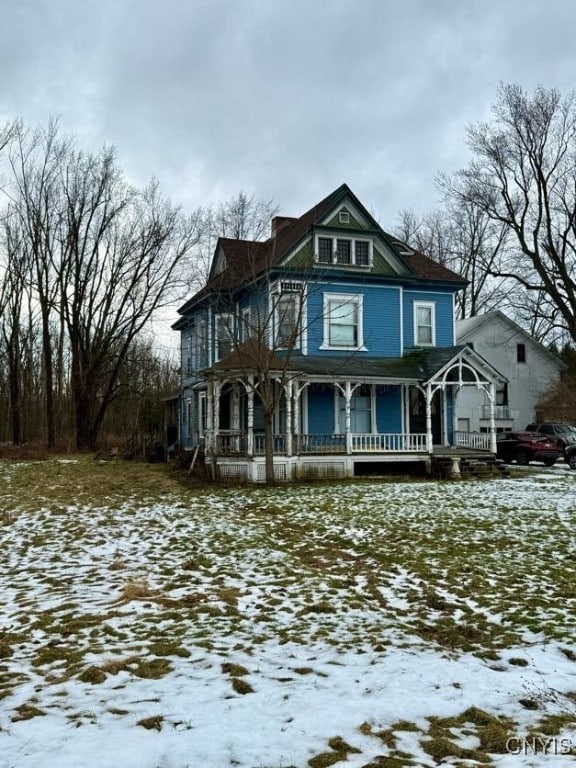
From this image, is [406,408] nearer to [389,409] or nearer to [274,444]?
[389,409]

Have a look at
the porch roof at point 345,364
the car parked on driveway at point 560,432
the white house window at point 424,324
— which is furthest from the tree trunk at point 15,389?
the car parked on driveway at point 560,432

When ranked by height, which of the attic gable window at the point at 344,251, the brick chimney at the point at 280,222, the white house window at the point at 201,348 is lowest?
the white house window at the point at 201,348

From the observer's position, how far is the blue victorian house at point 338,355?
1955 cm

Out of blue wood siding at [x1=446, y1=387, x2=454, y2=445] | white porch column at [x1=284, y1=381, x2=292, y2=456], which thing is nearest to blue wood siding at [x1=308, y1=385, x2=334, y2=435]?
white porch column at [x1=284, y1=381, x2=292, y2=456]

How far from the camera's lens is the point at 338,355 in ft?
73.0

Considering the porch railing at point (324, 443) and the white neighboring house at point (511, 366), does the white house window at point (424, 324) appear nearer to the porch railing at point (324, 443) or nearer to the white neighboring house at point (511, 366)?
the porch railing at point (324, 443)

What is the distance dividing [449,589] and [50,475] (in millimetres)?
15810

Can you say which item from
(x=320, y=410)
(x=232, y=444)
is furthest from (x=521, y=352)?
(x=232, y=444)

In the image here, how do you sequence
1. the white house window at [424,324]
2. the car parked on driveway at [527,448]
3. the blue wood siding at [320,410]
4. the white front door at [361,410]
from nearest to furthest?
the blue wood siding at [320,410]
the white front door at [361,410]
the white house window at [424,324]
the car parked on driveway at [527,448]

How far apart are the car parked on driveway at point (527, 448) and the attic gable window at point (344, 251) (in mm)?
10819

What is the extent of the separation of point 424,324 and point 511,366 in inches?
701

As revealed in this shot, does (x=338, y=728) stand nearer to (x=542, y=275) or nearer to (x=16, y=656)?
(x=16, y=656)

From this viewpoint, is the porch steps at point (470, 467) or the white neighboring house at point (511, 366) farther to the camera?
the white neighboring house at point (511, 366)

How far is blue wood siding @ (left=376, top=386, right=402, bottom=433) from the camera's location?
22.7m
